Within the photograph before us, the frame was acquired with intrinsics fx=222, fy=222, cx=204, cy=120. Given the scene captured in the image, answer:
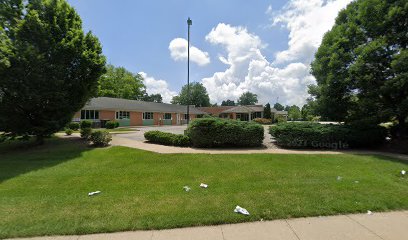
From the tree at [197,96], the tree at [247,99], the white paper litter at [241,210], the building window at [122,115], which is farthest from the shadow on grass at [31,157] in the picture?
the tree at [247,99]

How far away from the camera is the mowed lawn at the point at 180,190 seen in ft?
13.6

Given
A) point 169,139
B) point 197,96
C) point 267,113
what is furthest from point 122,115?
point 197,96

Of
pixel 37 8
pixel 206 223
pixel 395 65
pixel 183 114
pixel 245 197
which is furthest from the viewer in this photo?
pixel 183 114

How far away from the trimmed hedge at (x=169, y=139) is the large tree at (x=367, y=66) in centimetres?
867

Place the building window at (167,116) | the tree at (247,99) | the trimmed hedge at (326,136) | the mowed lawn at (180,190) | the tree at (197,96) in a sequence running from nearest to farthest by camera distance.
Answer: the mowed lawn at (180,190) < the trimmed hedge at (326,136) < the building window at (167,116) < the tree at (197,96) < the tree at (247,99)

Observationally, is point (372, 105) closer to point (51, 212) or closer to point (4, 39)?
point (51, 212)

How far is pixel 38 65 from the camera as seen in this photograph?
11.1 metres

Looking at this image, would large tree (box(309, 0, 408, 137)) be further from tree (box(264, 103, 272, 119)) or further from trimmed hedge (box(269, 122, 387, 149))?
tree (box(264, 103, 272, 119))

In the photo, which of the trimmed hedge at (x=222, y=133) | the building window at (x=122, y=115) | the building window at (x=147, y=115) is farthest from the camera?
the building window at (x=147, y=115)

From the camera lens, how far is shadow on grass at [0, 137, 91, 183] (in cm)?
814

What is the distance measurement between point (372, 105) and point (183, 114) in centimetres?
3496

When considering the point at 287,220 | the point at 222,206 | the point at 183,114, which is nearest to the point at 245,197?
the point at 222,206

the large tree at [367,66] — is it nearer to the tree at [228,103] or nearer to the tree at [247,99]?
the tree at [247,99]

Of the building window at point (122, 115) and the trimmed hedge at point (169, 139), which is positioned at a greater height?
the building window at point (122, 115)
